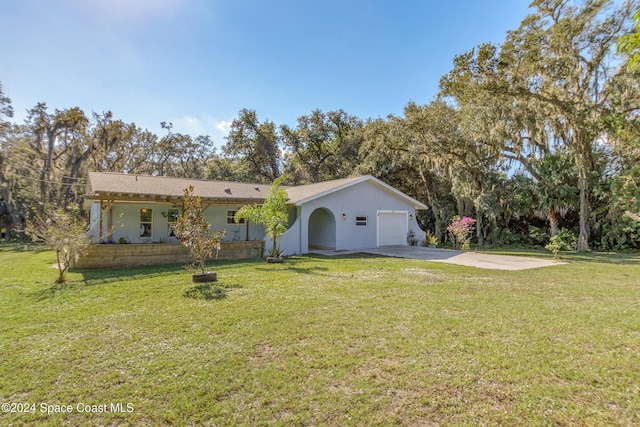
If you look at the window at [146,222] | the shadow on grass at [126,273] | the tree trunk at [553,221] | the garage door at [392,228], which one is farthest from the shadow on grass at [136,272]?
the tree trunk at [553,221]

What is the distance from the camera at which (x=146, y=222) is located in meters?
13.4

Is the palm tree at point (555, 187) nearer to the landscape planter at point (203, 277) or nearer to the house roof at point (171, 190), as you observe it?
the house roof at point (171, 190)

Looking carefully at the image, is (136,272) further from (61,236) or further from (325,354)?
(325,354)

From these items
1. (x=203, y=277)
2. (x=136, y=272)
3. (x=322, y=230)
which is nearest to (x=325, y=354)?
(x=203, y=277)

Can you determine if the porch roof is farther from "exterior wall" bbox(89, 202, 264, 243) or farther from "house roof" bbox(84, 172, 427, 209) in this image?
"exterior wall" bbox(89, 202, 264, 243)

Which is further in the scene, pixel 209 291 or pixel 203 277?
pixel 203 277

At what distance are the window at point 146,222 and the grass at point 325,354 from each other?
6.35 metres

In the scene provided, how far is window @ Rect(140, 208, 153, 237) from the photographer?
43.7 ft

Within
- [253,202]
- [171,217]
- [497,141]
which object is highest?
[497,141]

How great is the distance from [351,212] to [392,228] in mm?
2801

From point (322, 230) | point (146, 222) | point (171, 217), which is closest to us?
point (146, 222)

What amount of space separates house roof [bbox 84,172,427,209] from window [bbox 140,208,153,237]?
1222mm

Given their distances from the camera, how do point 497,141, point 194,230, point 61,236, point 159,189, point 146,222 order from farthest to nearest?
point 497,141 → point 146,222 → point 159,189 → point 194,230 → point 61,236

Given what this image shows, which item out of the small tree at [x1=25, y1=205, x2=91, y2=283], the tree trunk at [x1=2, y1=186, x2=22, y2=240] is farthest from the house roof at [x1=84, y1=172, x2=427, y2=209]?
the tree trunk at [x1=2, y1=186, x2=22, y2=240]
